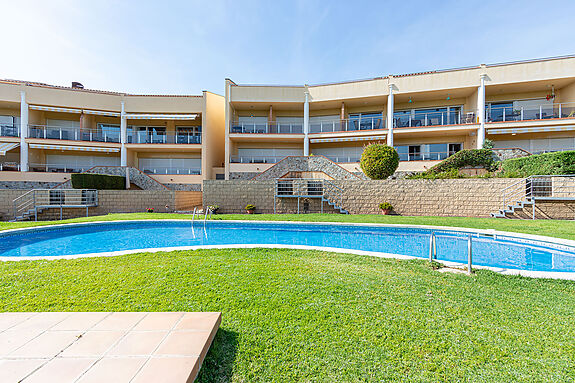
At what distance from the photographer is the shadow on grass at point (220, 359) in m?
1.97

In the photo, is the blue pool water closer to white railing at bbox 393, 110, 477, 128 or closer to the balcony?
the balcony

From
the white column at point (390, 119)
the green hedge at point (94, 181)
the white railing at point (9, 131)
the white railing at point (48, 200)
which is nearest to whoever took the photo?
the white railing at point (48, 200)

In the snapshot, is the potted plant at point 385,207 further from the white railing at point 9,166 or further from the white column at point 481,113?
the white railing at point 9,166

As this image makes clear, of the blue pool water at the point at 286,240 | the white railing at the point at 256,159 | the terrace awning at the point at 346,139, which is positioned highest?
the terrace awning at the point at 346,139

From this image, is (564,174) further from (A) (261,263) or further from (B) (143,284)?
(B) (143,284)

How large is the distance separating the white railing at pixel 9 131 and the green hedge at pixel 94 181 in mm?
Answer: 10673

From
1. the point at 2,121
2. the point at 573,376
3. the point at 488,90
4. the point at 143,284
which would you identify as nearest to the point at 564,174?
the point at 488,90

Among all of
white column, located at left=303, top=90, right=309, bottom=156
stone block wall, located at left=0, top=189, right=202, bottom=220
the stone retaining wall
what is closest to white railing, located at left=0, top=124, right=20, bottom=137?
stone block wall, located at left=0, top=189, right=202, bottom=220

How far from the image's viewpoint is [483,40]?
635 inches

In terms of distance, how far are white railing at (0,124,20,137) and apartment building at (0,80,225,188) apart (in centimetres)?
6

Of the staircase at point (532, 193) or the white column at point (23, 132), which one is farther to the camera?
the white column at point (23, 132)

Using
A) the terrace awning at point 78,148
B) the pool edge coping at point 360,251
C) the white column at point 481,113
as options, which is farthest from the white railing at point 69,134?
the white column at point 481,113

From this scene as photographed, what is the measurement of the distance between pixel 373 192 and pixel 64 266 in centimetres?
1304

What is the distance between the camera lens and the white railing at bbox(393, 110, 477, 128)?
19.8 meters
